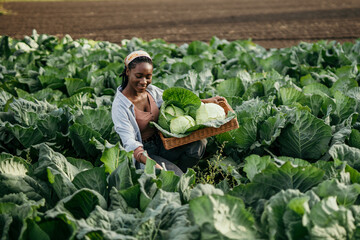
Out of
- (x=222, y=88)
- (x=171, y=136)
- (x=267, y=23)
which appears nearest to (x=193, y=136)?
(x=171, y=136)

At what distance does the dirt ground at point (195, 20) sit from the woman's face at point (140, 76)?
363 inches

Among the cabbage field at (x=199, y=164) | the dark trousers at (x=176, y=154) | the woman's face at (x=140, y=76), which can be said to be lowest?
the dark trousers at (x=176, y=154)

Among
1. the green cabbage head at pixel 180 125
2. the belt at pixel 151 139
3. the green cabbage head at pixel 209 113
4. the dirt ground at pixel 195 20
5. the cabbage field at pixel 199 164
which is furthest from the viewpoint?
the dirt ground at pixel 195 20

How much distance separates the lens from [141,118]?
3.77 metres

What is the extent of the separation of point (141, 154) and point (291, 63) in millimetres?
4133

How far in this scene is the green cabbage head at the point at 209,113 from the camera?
3.78 metres

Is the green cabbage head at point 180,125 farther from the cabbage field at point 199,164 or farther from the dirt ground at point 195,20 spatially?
the dirt ground at point 195,20

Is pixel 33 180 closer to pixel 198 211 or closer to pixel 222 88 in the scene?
pixel 198 211

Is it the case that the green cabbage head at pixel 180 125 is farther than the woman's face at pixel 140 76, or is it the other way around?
the green cabbage head at pixel 180 125

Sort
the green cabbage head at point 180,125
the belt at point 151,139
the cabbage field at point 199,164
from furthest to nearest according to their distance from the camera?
the belt at point 151,139 < the green cabbage head at point 180,125 < the cabbage field at point 199,164

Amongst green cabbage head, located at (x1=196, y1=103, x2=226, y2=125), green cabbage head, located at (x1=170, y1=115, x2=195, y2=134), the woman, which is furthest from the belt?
green cabbage head, located at (x1=196, y1=103, x2=226, y2=125)

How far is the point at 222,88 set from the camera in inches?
204

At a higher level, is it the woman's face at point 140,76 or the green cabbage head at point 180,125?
the woman's face at point 140,76

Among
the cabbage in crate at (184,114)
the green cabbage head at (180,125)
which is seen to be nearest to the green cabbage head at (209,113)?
the cabbage in crate at (184,114)
